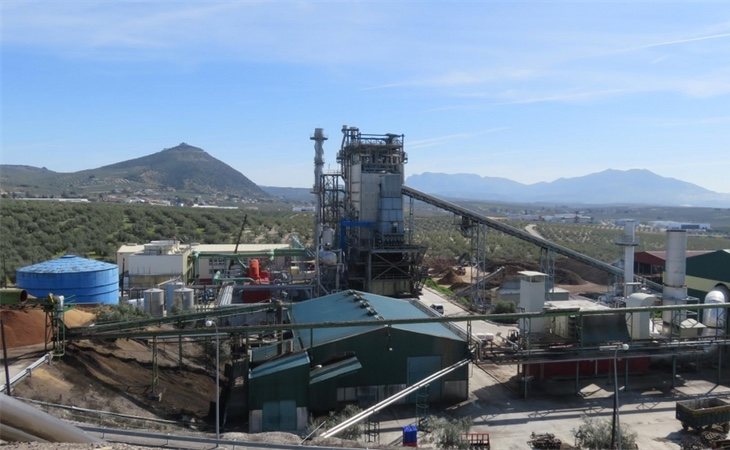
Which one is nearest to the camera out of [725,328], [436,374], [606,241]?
[436,374]

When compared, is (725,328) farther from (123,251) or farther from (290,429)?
(123,251)

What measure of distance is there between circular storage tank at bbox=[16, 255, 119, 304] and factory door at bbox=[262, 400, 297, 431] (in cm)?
1708

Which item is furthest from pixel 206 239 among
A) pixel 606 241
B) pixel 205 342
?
pixel 606 241

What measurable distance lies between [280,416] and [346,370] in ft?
10.2

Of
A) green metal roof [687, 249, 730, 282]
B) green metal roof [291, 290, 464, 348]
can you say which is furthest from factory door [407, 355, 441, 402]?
green metal roof [687, 249, 730, 282]

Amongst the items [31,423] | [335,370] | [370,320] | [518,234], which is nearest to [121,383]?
[335,370]

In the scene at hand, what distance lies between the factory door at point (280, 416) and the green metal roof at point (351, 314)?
3228 mm

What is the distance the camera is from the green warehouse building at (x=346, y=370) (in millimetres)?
22219

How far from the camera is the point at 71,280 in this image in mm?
34188

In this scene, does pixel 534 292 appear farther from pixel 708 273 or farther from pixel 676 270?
pixel 708 273

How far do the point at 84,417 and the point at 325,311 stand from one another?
45.6 feet

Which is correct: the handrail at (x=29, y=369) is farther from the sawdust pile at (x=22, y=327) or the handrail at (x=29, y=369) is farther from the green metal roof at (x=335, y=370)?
the green metal roof at (x=335, y=370)

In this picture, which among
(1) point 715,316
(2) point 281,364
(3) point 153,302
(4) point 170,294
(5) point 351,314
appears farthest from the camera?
(4) point 170,294

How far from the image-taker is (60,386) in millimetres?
20422
